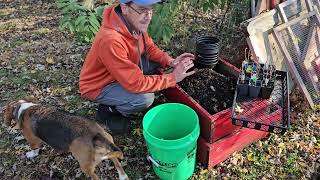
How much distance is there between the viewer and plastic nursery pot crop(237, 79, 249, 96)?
354 cm

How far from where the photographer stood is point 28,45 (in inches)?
237

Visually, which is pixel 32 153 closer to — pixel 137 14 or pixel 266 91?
pixel 137 14

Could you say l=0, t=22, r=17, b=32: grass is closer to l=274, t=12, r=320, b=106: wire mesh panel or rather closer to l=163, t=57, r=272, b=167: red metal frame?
l=163, t=57, r=272, b=167: red metal frame

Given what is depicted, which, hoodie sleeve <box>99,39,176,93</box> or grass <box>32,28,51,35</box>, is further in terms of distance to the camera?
grass <box>32,28,51,35</box>

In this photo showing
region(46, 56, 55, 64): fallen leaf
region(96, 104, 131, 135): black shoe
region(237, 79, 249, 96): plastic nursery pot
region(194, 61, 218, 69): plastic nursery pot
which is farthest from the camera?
region(46, 56, 55, 64): fallen leaf

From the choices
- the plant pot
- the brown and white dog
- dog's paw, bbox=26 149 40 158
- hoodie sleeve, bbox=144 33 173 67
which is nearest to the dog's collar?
→ the brown and white dog

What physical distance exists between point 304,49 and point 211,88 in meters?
1.52

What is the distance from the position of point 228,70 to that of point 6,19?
4.97 metres

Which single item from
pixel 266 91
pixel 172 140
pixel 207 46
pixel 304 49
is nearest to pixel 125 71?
pixel 172 140

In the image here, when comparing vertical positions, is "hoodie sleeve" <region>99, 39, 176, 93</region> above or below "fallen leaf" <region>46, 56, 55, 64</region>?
above

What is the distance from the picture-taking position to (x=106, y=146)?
320 centimetres

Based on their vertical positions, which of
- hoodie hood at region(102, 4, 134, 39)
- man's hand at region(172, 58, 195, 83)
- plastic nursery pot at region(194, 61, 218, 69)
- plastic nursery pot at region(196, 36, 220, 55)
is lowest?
plastic nursery pot at region(194, 61, 218, 69)

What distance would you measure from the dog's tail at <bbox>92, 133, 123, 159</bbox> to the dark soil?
3.62 feet

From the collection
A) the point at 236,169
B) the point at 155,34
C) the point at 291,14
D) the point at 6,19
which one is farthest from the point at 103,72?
the point at 6,19
